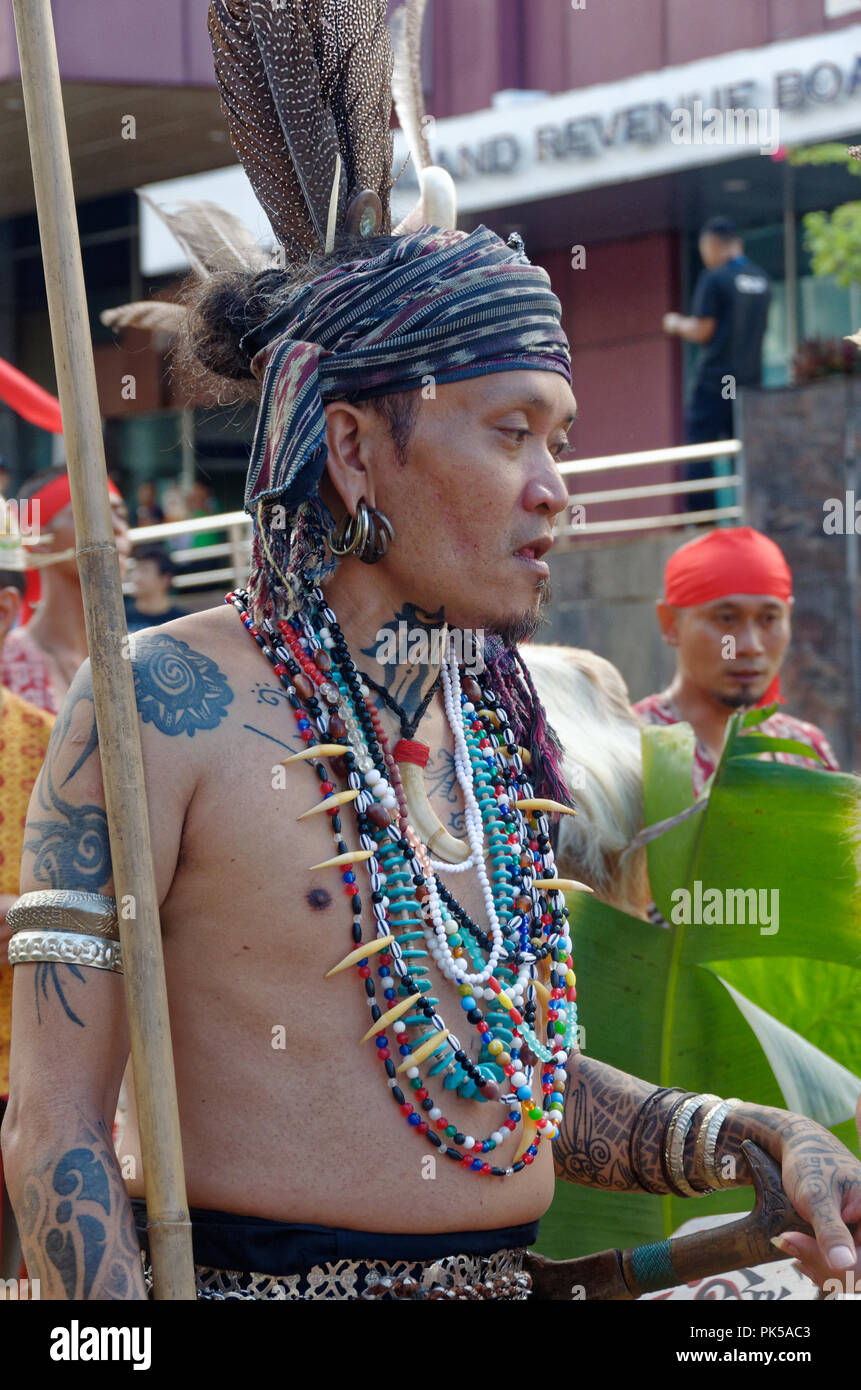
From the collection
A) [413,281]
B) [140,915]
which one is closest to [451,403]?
[413,281]

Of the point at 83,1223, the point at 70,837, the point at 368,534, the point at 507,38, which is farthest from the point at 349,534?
the point at 507,38

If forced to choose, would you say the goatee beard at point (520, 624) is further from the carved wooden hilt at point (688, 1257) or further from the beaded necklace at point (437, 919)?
the carved wooden hilt at point (688, 1257)

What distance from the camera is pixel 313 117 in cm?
246

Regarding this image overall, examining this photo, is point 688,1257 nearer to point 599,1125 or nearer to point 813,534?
point 599,1125

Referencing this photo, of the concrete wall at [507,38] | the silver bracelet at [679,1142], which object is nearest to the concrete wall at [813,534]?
the concrete wall at [507,38]

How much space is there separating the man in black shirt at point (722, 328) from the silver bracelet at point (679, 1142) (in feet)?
26.3

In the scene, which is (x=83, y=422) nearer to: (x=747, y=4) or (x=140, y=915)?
(x=140, y=915)

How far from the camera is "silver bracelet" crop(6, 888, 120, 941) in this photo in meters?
1.93

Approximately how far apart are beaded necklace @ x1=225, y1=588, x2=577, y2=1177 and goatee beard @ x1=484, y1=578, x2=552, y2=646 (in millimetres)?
149

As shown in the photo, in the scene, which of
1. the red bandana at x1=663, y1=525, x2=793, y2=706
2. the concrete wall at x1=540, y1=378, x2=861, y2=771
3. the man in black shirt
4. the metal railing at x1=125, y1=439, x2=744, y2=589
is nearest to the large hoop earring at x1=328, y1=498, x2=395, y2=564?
the red bandana at x1=663, y1=525, x2=793, y2=706

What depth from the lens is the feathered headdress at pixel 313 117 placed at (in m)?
2.44

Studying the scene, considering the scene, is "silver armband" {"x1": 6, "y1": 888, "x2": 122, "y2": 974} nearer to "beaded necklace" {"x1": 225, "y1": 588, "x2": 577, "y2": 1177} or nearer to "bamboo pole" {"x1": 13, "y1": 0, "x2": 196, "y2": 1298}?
"bamboo pole" {"x1": 13, "y1": 0, "x2": 196, "y2": 1298}

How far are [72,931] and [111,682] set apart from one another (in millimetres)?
279
